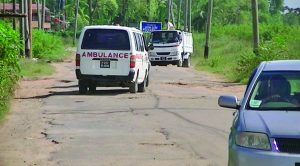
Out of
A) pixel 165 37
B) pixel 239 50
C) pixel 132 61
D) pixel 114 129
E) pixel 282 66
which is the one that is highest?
pixel 282 66

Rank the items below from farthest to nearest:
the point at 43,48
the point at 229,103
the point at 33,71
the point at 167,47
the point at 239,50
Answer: the point at 239,50, the point at 43,48, the point at 167,47, the point at 33,71, the point at 229,103

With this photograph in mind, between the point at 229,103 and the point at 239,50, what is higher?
the point at 229,103

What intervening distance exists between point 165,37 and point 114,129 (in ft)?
90.3

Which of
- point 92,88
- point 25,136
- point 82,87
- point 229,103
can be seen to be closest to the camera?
point 229,103

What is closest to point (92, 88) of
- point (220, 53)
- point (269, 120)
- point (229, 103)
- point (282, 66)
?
point (282, 66)

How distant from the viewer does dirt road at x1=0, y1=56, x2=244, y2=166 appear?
10.3m

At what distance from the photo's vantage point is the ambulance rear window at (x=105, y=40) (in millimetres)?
19828

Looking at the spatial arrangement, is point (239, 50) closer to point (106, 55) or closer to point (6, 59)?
point (106, 55)

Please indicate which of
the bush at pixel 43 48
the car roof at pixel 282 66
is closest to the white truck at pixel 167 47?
the bush at pixel 43 48

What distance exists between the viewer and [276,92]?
26.9ft

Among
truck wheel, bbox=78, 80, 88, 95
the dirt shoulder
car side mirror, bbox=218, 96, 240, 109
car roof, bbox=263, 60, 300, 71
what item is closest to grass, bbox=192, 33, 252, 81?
truck wheel, bbox=78, 80, 88, 95

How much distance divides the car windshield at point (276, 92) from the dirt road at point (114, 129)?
1.87 metres

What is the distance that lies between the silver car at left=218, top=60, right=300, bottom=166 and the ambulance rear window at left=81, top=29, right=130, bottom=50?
1134 cm

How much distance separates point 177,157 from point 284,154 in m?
3.79
